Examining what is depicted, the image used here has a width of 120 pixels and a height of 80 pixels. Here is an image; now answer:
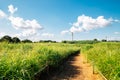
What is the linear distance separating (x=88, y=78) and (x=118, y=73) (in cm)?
345

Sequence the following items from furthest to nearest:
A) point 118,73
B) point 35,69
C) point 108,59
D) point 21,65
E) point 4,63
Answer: point 108,59, point 35,69, point 118,73, point 21,65, point 4,63

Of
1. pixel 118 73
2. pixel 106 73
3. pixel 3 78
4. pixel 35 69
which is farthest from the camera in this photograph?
pixel 106 73

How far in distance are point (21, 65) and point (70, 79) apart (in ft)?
14.2

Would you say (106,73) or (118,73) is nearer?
(118,73)

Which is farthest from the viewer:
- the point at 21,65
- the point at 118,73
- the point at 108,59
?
the point at 108,59

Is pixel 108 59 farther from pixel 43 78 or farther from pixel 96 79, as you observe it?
pixel 43 78

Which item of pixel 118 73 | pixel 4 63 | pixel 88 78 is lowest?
pixel 88 78

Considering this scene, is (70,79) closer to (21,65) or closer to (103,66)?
(103,66)

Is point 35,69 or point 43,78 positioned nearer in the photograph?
point 35,69

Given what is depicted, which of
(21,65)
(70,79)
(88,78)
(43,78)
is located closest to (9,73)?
(21,65)

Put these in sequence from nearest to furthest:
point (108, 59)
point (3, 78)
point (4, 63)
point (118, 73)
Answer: point (3, 78)
point (4, 63)
point (118, 73)
point (108, 59)

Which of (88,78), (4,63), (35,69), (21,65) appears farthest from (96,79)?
(4,63)

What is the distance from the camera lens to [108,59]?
12.0m

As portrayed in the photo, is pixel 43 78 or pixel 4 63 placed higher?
pixel 4 63
